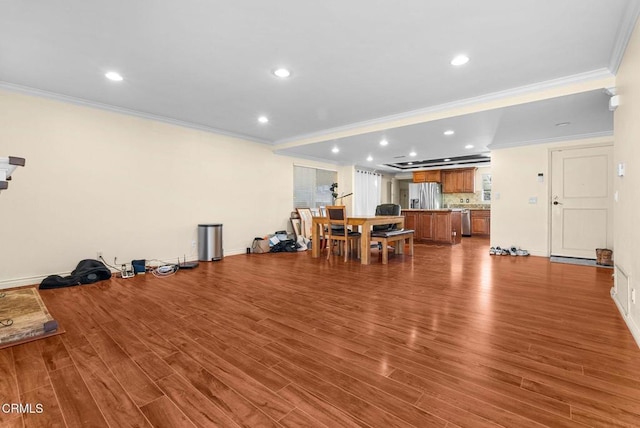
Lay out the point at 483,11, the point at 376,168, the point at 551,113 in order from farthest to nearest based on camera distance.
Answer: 1. the point at 376,168
2. the point at 551,113
3. the point at 483,11

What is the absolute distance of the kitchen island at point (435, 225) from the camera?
782cm

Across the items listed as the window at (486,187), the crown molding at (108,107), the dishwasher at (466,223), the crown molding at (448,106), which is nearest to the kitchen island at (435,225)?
the dishwasher at (466,223)

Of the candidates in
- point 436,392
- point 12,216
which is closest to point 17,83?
point 12,216

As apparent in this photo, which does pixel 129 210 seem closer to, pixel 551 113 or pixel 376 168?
pixel 551 113

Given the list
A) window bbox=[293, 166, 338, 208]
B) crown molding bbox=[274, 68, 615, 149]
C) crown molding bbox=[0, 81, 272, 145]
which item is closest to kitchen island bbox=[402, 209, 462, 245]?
window bbox=[293, 166, 338, 208]

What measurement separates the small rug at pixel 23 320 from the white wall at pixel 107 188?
2.75 ft

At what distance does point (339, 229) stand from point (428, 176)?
595 cm

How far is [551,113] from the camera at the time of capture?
4.14 metres

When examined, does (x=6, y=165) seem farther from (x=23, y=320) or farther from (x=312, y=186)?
(x=312, y=186)

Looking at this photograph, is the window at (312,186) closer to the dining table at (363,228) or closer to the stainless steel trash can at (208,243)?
the dining table at (363,228)

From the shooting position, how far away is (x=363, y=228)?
5.12 meters

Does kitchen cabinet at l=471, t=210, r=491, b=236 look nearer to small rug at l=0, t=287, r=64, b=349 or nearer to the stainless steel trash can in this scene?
the stainless steel trash can

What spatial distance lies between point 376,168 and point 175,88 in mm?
7316

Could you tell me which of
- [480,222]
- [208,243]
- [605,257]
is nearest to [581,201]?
[605,257]
